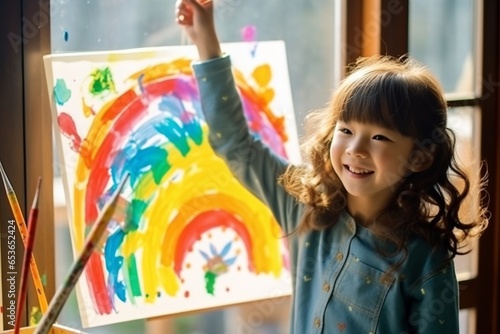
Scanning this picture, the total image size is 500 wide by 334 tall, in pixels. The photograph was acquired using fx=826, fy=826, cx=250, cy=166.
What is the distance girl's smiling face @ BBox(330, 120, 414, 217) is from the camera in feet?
4.47

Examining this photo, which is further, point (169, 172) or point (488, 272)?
point (488, 272)

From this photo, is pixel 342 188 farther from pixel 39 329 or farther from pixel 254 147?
pixel 39 329

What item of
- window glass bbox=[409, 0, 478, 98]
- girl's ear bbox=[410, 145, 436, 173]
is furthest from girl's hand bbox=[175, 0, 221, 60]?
window glass bbox=[409, 0, 478, 98]

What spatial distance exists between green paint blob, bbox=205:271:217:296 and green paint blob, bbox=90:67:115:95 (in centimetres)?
44

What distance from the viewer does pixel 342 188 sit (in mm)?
1465

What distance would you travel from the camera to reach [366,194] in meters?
1.39

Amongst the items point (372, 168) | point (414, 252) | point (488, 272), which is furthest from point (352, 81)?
point (488, 272)

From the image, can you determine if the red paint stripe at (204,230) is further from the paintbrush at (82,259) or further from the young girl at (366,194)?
the paintbrush at (82,259)

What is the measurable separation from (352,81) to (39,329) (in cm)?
72

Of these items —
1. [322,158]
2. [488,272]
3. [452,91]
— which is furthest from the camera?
[488,272]

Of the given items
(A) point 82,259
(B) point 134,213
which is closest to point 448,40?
(B) point 134,213

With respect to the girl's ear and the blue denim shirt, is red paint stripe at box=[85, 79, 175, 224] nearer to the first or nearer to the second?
the blue denim shirt

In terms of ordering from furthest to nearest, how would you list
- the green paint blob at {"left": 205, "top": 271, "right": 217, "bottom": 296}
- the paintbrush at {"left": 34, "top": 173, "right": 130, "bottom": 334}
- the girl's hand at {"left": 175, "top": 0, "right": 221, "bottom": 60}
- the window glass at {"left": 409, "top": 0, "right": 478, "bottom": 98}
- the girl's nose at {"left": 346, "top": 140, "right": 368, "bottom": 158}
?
the window glass at {"left": 409, "top": 0, "right": 478, "bottom": 98}
the green paint blob at {"left": 205, "top": 271, "right": 217, "bottom": 296}
the girl's hand at {"left": 175, "top": 0, "right": 221, "bottom": 60}
the girl's nose at {"left": 346, "top": 140, "right": 368, "bottom": 158}
the paintbrush at {"left": 34, "top": 173, "right": 130, "bottom": 334}

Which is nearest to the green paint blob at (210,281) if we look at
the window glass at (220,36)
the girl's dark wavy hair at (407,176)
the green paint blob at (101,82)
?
the window glass at (220,36)
